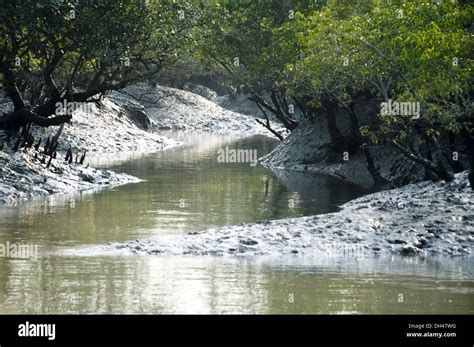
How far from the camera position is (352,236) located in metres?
24.3

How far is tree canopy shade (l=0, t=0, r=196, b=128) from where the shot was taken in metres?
32.4

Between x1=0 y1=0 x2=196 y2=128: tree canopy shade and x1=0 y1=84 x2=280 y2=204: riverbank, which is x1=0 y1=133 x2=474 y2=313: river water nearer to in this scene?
x1=0 y1=84 x2=280 y2=204: riverbank

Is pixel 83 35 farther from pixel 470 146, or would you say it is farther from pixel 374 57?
pixel 470 146

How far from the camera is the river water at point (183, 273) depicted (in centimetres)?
1703

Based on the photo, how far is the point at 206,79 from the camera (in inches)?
5212

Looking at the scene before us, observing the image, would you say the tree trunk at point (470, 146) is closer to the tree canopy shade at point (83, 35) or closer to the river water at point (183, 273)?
the river water at point (183, 273)

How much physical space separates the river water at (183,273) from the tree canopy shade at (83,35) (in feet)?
15.4

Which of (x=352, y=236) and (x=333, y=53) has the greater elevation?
(x=333, y=53)

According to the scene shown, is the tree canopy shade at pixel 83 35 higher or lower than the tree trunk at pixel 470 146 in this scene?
higher

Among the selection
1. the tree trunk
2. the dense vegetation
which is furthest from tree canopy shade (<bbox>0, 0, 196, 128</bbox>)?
the tree trunk

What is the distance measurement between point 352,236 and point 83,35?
1391 centimetres

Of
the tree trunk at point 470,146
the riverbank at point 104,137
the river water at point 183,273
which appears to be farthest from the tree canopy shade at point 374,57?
the riverbank at point 104,137

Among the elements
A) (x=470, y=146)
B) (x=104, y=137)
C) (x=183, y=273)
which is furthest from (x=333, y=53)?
(x=104, y=137)

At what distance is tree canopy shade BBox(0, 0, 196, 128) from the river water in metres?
4.68
